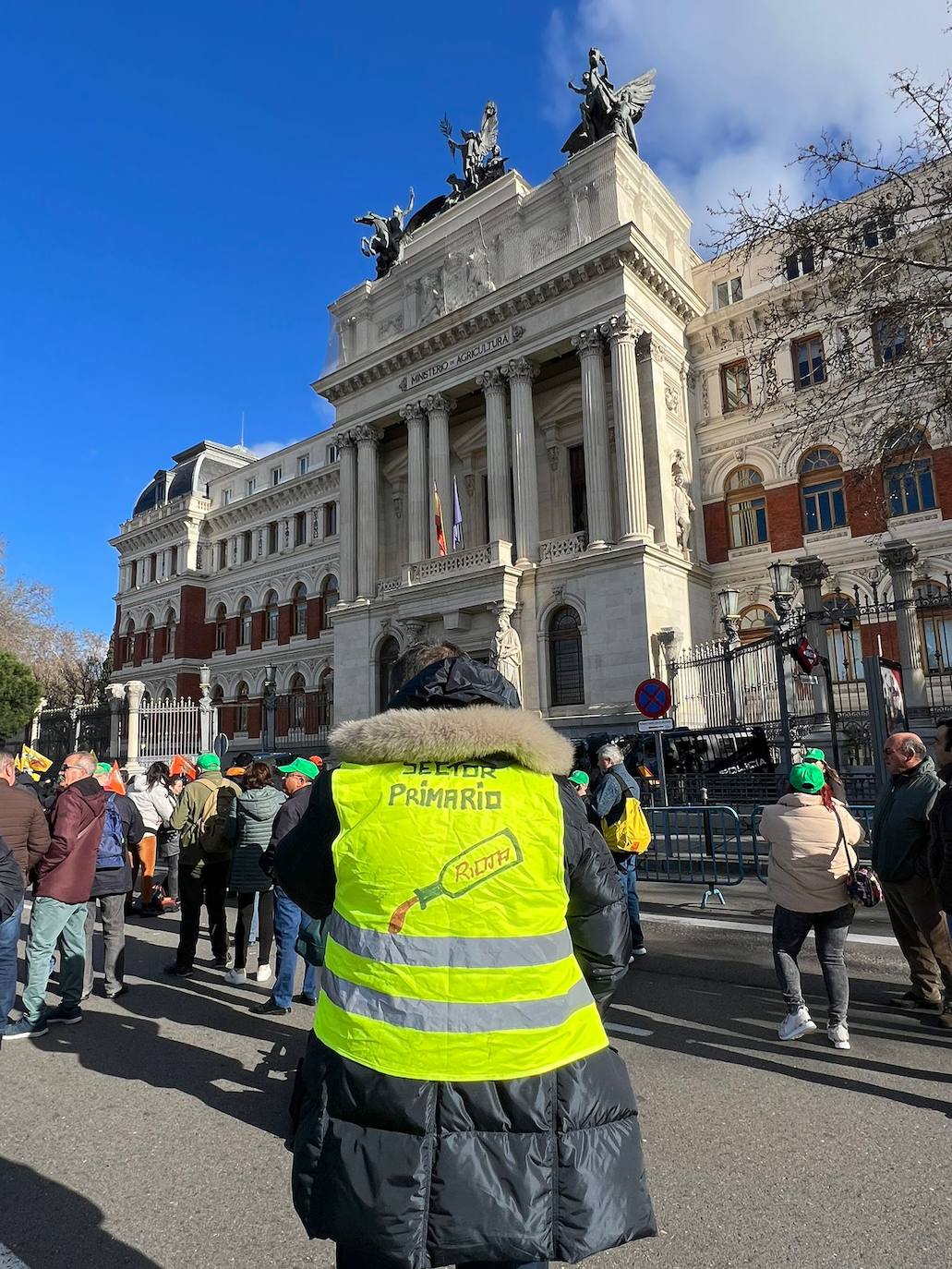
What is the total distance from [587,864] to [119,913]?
5563 millimetres

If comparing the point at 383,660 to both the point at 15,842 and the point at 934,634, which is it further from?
the point at 15,842

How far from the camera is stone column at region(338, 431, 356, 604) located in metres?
29.4

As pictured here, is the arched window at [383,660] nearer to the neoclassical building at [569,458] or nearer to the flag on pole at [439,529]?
the neoclassical building at [569,458]

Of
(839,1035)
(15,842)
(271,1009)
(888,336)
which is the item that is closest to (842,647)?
(888,336)

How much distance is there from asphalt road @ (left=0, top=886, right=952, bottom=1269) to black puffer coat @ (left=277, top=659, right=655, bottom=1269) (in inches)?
51.1

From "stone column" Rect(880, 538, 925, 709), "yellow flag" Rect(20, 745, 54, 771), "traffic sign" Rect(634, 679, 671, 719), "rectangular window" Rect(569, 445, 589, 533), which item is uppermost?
"rectangular window" Rect(569, 445, 589, 533)

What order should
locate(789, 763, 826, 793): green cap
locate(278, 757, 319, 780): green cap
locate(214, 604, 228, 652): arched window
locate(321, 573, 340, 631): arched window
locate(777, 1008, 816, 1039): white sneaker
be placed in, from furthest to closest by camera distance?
locate(214, 604, 228, 652): arched window → locate(321, 573, 340, 631): arched window → locate(278, 757, 319, 780): green cap → locate(789, 763, 826, 793): green cap → locate(777, 1008, 816, 1039): white sneaker

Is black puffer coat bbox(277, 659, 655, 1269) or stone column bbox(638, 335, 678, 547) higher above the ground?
stone column bbox(638, 335, 678, 547)

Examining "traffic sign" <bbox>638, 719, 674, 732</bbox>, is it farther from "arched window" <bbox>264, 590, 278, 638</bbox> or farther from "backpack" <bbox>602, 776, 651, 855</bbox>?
"arched window" <bbox>264, 590, 278, 638</bbox>

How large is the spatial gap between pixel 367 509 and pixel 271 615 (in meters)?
12.8

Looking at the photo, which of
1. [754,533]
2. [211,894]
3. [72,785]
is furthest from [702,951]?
[754,533]

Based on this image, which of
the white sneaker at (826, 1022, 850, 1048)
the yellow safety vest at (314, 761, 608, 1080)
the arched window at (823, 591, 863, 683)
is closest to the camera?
the yellow safety vest at (314, 761, 608, 1080)

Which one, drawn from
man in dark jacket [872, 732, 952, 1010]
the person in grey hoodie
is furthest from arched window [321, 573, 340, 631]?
man in dark jacket [872, 732, 952, 1010]

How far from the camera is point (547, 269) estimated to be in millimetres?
23750
